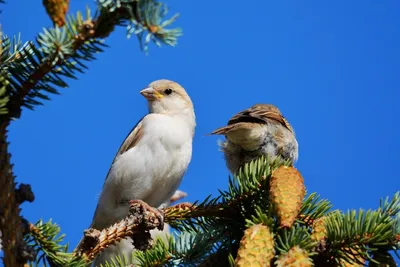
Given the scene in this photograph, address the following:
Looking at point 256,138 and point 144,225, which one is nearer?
point 144,225

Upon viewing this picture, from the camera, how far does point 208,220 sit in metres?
3.90

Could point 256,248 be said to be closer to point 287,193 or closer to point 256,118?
point 287,193

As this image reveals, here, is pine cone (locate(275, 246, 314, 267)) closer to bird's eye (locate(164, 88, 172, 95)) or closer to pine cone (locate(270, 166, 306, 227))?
pine cone (locate(270, 166, 306, 227))

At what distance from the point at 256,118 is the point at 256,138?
0.20 metres

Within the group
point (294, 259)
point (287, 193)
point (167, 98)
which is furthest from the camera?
point (167, 98)

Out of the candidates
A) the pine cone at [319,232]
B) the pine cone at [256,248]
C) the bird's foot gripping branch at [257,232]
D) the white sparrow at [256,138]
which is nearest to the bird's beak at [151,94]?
the white sparrow at [256,138]

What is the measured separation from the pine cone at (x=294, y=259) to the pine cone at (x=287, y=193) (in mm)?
184

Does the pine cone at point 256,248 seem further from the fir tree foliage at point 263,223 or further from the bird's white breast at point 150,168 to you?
the bird's white breast at point 150,168

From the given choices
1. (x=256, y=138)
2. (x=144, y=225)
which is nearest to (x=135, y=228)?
(x=144, y=225)

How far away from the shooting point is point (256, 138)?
19.2 ft

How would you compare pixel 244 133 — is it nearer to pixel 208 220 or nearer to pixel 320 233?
pixel 208 220

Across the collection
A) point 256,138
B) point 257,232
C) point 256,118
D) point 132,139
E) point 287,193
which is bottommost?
point 257,232

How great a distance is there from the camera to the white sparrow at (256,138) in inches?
228

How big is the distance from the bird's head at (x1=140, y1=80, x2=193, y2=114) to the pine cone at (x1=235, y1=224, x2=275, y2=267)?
324 centimetres
